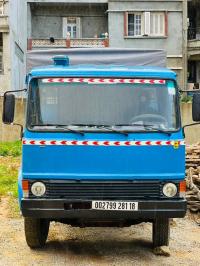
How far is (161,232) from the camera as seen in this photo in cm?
889

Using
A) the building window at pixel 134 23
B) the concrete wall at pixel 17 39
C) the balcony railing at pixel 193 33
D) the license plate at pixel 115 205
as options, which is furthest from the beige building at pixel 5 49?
the license plate at pixel 115 205

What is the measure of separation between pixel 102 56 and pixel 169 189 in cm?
526

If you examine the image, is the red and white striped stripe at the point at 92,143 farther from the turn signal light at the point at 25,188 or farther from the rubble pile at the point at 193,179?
the rubble pile at the point at 193,179

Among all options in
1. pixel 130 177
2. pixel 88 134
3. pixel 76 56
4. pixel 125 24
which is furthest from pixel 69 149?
pixel 125 24

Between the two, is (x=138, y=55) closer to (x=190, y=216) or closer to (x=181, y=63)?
(x=190, y=216)

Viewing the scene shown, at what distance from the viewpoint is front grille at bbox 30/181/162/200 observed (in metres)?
8.04

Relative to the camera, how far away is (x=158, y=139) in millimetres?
8133

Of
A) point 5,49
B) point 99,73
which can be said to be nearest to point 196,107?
point 99,73

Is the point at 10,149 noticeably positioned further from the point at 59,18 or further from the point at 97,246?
the point at 59,18

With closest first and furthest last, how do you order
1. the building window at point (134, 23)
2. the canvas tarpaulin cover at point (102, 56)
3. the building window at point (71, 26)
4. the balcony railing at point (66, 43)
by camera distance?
the canvas tarpaulin cover at point (102, 56) < the balcony railing at point (66, 43) < the building window at point (134, 23) < the building window at point (71, 26)

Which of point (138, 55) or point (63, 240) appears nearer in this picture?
point (63, 240)

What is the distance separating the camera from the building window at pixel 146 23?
1451 inches

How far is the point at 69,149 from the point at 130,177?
0.84 meters

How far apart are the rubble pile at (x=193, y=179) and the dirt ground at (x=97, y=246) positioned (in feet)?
2.80
